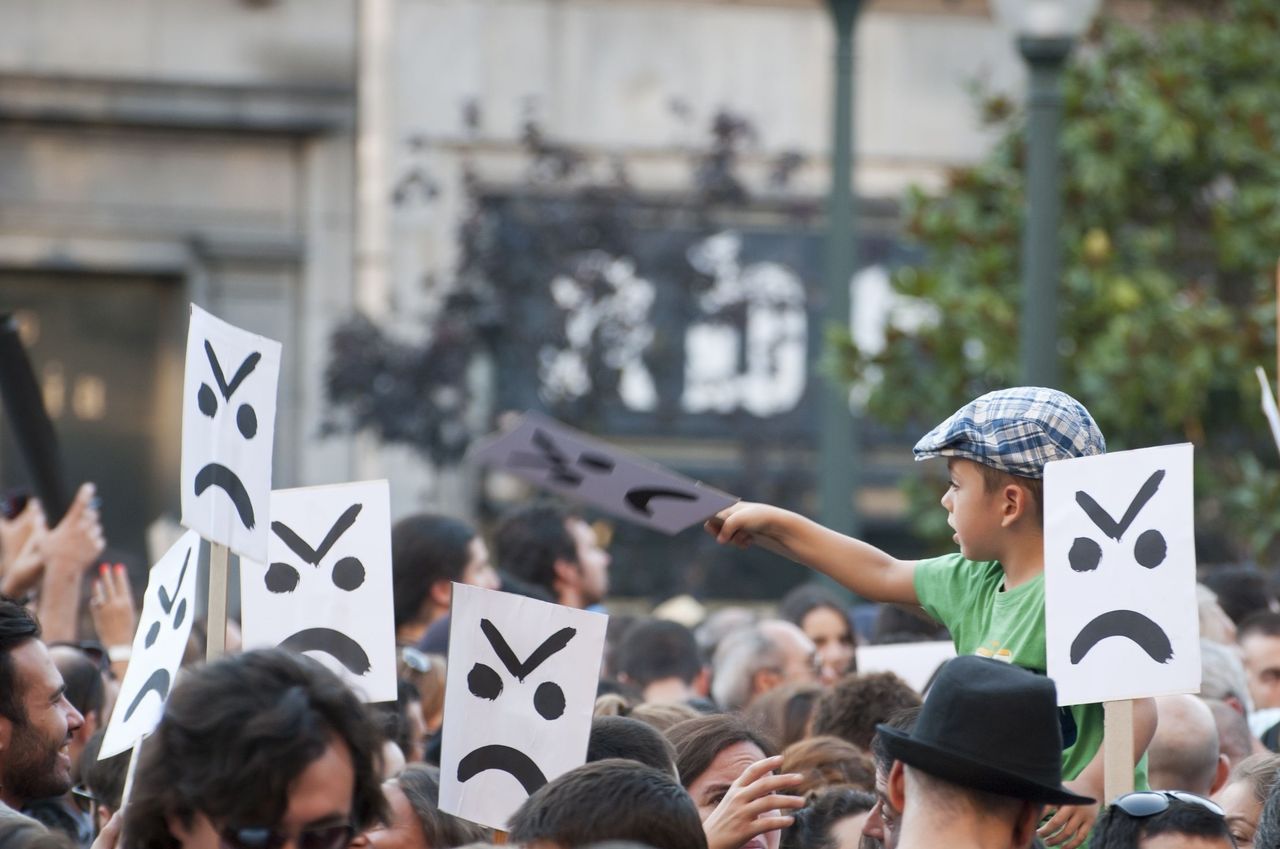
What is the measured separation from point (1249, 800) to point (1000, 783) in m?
1.86

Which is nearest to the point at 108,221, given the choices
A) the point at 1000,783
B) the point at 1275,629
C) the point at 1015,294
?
the point at 1015,294

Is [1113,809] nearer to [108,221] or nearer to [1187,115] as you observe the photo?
[1187,115]

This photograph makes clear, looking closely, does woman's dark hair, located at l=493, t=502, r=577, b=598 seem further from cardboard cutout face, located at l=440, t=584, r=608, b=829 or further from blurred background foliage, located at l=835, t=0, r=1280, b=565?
blurred background foliage, located at l=835, t=0, r=1280, b=565

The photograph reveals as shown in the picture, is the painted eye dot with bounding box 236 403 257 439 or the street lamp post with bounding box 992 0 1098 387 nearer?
the painted eye dot with bounding box 236 403 257 439

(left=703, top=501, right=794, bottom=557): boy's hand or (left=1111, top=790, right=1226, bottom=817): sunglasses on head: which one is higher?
(left=703, top=501, right=794, bottom=557): boy's hand

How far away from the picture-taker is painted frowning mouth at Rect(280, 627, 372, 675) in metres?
5.30

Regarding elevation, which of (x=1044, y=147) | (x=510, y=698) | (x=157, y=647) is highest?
(x=1044, y=147)

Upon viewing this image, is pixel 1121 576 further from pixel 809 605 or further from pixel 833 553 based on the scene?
pixel 809 605

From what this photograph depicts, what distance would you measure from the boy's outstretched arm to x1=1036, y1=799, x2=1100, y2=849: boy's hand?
723 millimetres

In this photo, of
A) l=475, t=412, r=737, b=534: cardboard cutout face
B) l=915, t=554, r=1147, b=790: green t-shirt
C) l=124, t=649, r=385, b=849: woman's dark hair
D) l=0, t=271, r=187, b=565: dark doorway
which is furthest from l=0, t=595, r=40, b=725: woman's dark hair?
l=0, t=271, r=187, b=565: dark doorway

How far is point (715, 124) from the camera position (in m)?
15.8

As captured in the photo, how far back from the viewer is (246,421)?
5.07 meters

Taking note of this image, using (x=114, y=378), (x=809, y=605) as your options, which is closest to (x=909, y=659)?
(x=809, y=605)

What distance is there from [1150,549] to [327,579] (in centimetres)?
203
